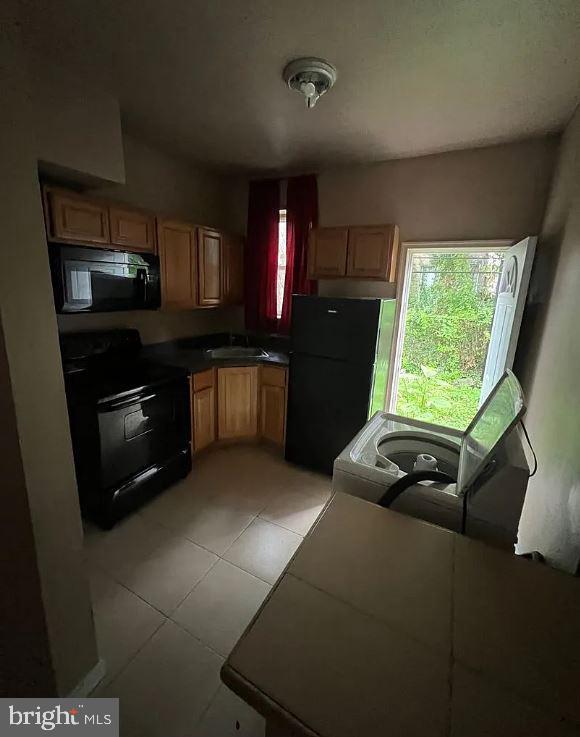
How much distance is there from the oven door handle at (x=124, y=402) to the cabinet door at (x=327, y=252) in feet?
5.60

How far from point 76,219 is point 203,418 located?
1.71 metres

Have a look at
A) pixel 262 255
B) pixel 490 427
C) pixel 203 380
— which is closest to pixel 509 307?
pixel 490 427

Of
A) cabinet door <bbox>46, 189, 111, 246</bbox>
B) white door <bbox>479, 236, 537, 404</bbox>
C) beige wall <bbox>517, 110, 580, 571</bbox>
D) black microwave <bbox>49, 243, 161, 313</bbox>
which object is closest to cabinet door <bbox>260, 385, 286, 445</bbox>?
black microwave <bbox>49, 243, 161, 313</bbox>

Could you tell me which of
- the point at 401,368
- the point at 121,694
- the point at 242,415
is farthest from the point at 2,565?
the point at 401,368

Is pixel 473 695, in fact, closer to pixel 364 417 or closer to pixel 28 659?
pixel 28 659

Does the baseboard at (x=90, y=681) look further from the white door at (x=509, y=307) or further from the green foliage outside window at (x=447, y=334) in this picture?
the green foliage outside window at (x=447, y=334)

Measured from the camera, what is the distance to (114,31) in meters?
1.40

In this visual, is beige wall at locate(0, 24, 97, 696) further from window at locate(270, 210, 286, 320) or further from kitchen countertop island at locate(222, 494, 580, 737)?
window at locate(270, 210, 286, 320)

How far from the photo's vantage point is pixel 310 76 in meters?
1.59

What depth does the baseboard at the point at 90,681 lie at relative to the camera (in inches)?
48.1

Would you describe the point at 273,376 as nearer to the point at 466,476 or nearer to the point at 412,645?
the point at 466,476

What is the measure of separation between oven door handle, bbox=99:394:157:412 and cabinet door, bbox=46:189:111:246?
1.01 m

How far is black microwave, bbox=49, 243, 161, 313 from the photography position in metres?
1.93

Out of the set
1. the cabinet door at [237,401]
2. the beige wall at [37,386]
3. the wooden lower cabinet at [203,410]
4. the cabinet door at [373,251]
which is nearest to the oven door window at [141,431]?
the wooden lower cabinet at [203,410]
